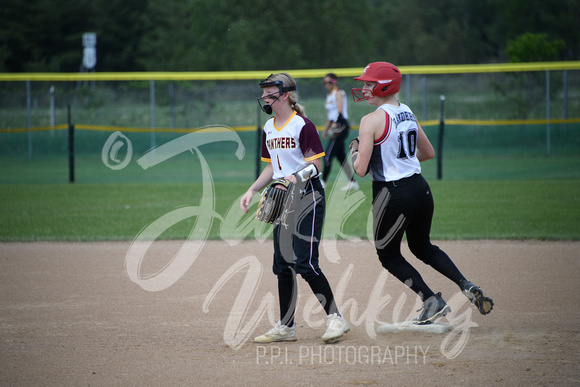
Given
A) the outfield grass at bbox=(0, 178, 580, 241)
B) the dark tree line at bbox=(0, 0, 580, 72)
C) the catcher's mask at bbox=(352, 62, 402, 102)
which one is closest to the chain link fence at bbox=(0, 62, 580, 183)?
the outfield grass at bbox=(0, 178, 580, 241)

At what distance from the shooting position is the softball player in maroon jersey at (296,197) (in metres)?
4.27

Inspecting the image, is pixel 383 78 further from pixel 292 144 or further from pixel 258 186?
pixel 258 186

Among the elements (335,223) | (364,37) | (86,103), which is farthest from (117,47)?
(335,223)

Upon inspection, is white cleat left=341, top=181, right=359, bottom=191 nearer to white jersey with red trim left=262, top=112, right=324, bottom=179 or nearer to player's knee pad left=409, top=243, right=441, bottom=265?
player's knee pad left=409, top=243, right=441, bottom=265

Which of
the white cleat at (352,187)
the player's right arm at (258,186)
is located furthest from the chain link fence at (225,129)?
the player's right arm at (258,186)

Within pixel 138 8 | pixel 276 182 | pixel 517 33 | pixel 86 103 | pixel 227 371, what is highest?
pixel 138 8

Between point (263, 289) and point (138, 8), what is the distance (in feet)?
134

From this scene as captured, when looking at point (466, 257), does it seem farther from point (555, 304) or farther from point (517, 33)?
point (517, 33)

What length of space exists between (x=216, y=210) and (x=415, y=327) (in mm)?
6362

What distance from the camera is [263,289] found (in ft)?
19.1

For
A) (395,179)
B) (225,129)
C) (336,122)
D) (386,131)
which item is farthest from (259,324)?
(225,129)

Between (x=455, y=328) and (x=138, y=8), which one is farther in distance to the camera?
(x=138, y=8)

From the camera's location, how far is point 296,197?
4312mm

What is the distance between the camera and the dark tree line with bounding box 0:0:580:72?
35188 mm
